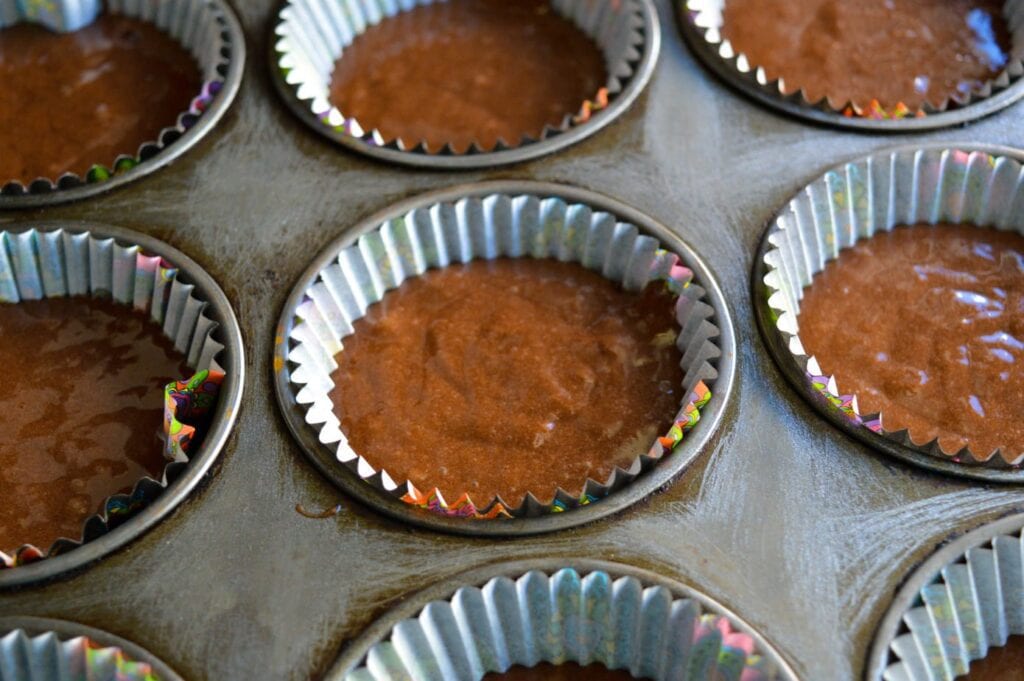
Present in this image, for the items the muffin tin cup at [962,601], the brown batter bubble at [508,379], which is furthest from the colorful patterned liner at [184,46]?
the muffin tin cup at [962,601]

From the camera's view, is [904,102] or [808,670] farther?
[904,102]

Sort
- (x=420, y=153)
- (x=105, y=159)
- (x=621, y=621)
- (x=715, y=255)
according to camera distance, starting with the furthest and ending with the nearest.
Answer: (x=105, y=159), (x=420, y=153), (x=715, y=255), (x=621, y=621)

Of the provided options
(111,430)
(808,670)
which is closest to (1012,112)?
(808,670)

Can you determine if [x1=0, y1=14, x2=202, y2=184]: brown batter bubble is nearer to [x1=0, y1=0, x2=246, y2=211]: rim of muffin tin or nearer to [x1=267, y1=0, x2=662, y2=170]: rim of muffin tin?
[x1=0, y1=0, x2=246, y2=211]: rim of muffin tin

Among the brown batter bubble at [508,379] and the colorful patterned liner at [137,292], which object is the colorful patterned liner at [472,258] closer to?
the brown batter bubble at [508,379]

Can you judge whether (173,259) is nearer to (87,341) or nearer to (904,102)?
(87,341)

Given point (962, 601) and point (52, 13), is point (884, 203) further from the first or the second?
point (52, 13)
